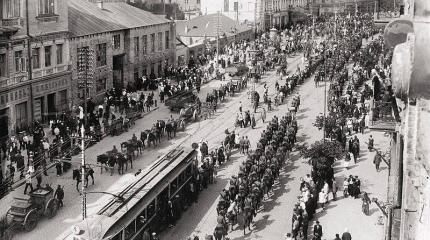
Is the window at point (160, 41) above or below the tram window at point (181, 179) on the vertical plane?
above

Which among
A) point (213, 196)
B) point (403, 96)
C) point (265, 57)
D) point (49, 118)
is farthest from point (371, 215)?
point (265, 57)

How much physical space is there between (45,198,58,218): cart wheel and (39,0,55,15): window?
19.2 metres

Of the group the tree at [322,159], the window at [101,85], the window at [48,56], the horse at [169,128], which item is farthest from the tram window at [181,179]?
the window at [101,85]

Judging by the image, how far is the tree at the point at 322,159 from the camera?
28.9 metres

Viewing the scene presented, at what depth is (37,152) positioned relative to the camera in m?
31.3

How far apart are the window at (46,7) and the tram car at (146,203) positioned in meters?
17.7

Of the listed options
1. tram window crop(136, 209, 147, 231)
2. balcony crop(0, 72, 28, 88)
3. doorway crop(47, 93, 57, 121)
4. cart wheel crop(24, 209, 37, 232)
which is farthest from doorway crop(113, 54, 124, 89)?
tram window crop(136, 209, 147, 231)

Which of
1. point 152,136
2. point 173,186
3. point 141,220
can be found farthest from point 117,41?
point 141,220

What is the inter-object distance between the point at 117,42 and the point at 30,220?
3137cm

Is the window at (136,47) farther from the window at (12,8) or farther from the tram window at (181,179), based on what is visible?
the tram window at (181,179)

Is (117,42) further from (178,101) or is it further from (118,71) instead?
(178,101)

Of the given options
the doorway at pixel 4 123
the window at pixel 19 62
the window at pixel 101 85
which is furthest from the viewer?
the window at pixel 101 85

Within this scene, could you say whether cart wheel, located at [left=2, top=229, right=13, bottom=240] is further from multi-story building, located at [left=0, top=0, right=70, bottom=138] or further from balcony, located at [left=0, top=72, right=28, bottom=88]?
balcony, located at [left=0, top=72, right=28, bottom=88]

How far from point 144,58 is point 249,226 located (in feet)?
116
